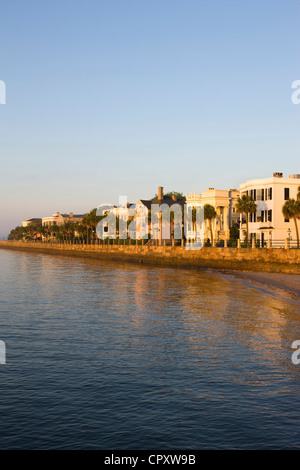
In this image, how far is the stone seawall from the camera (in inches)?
2331

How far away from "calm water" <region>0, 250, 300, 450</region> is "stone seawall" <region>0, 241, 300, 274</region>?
30.3 meters

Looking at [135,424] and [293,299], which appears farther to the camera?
[293,299]

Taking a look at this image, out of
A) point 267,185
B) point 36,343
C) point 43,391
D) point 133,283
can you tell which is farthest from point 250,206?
point 43,391

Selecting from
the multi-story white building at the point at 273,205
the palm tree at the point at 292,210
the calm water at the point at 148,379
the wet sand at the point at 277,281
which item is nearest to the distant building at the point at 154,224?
the multi-story white building at the point at 273,205

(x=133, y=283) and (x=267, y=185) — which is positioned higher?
(x=267, y=185)

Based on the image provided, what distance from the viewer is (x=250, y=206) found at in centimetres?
7838

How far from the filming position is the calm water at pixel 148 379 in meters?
11.0

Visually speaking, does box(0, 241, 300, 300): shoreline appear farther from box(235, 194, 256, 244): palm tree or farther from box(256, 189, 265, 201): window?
box(256, 189, 265, 201): window

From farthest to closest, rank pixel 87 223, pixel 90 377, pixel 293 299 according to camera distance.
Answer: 1. pixel 87 223
2. pixel 293 299
3. pixel 90 377

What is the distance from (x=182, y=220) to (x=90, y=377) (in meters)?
107

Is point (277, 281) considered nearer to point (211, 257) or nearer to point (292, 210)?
point (292, 210)

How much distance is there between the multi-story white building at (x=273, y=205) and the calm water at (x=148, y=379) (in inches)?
1972
